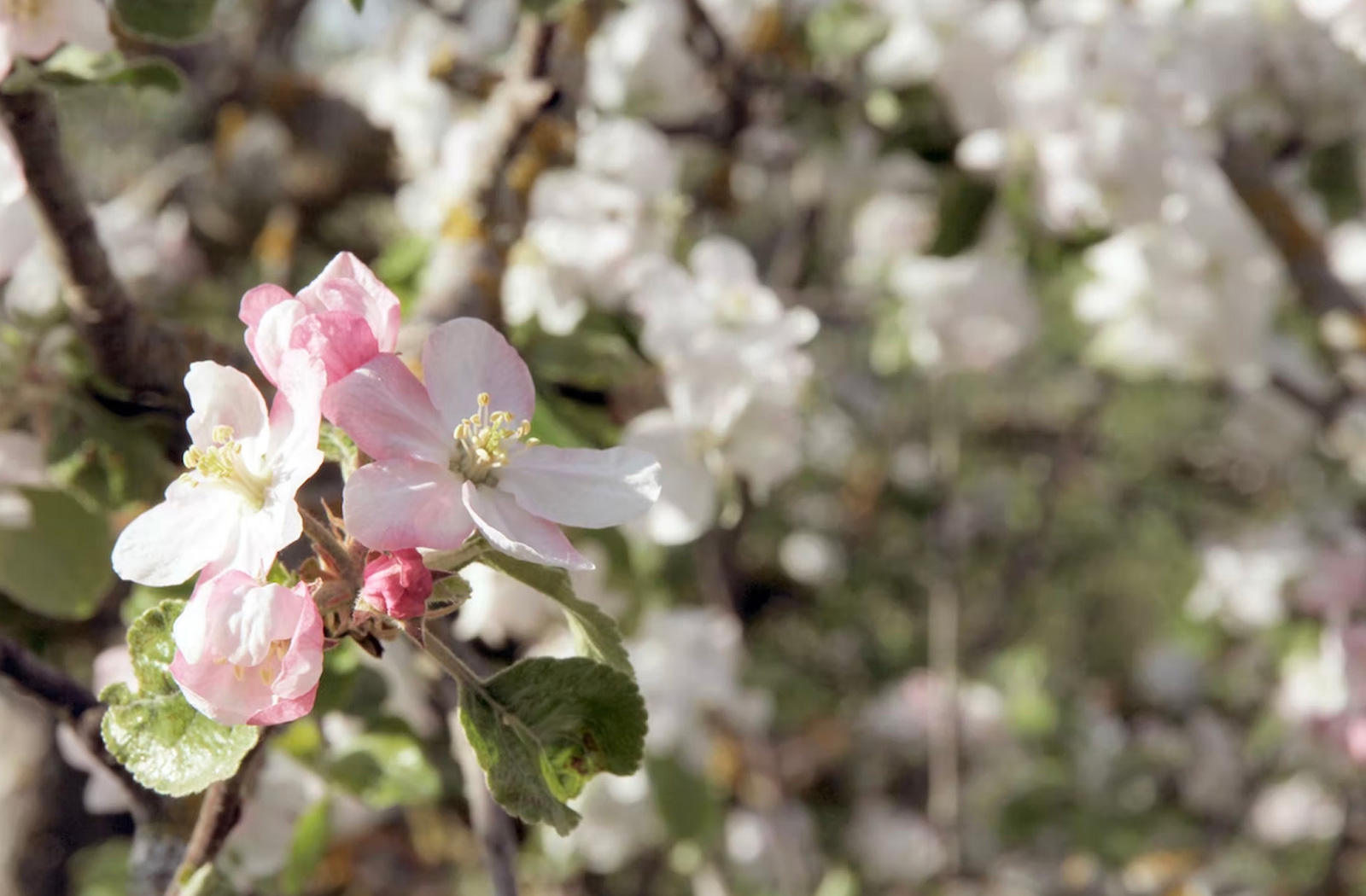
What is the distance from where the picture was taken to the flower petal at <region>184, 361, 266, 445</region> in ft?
1.69

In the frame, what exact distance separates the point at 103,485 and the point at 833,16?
1096 millimetres

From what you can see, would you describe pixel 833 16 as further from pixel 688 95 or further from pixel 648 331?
pixel 648 331

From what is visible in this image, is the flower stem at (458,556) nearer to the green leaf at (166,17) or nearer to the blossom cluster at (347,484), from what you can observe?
the blossom cluster at (347,484)

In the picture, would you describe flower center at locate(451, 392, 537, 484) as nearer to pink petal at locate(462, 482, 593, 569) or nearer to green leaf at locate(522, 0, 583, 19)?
pink petal at locate(462, 482, 593, 569)

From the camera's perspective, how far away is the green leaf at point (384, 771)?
80 cm

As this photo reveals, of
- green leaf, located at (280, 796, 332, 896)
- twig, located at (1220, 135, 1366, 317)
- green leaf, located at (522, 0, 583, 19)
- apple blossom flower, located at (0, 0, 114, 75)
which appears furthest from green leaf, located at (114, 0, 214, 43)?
twig, located at (1220, 135, 1366, 317)

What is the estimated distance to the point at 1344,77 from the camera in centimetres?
148

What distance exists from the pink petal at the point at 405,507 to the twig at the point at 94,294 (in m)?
0.41

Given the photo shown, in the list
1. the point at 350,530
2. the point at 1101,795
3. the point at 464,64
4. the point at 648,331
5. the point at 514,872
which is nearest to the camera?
the point at 350,530

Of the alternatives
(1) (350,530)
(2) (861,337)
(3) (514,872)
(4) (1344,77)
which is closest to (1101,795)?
(2) (861,337)

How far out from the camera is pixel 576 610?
53cm

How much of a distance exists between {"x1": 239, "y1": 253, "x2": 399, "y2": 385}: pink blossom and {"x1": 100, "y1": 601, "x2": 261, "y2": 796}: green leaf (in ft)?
0.38

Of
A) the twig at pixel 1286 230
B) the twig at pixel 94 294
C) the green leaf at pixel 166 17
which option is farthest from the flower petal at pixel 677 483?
the twig at pixel 1286 230

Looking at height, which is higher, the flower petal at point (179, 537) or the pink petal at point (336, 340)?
the pink petal at point (336, 340)
